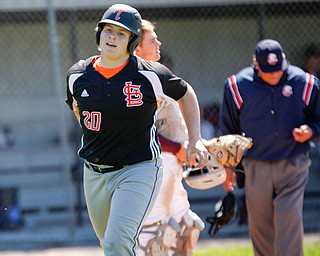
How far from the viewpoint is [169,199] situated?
5.82 m

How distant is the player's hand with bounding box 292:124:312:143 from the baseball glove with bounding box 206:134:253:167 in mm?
615

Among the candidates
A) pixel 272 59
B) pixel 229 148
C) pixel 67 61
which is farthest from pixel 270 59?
pixel 67 61

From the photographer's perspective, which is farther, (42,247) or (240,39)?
(240,39)

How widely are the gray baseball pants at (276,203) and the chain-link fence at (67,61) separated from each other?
3.45 m

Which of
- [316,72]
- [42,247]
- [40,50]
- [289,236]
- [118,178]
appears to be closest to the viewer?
[118,178]

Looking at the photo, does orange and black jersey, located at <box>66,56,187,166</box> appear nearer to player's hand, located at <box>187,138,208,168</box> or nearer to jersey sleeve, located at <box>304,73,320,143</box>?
player's hand, located at <box>187,138,208,168</box>

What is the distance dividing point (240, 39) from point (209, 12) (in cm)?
58

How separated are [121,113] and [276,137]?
204 centimetres

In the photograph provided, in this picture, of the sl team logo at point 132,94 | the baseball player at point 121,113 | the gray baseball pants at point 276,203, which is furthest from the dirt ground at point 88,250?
the sl team logo at point 132,94

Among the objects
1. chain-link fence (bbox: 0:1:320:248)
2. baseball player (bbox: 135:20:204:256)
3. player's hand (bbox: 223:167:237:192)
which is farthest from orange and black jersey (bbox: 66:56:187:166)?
chain-link fence (bbox: 0:1:320:248)

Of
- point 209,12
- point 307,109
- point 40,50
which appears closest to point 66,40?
point 40,50

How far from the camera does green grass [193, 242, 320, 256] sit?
7.76m

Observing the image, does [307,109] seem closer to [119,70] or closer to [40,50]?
[119,70]

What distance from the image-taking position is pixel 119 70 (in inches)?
192
